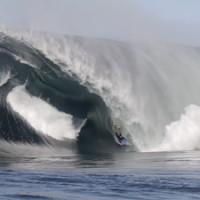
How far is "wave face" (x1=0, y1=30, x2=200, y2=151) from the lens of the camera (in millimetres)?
23266

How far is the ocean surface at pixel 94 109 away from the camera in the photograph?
53.8 ft

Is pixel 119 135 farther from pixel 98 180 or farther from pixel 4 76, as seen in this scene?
pixel 98 180

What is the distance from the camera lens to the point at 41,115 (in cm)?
2348

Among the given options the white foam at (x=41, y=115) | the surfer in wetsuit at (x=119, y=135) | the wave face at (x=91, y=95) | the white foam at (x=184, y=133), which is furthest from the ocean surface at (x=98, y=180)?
the white foam at (x=184, y=133)

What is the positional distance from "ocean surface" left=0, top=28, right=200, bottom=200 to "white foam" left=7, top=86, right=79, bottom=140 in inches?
1.4

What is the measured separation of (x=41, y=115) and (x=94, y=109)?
254 centimetres

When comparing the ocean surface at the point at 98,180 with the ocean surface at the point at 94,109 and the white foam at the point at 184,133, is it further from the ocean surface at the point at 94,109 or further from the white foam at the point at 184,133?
the white foam at the point at 184,133

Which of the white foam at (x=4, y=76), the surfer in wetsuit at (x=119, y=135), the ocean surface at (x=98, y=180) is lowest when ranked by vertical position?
the ocean surface at (x=98, y=180)

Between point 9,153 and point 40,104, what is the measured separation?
14.5ft

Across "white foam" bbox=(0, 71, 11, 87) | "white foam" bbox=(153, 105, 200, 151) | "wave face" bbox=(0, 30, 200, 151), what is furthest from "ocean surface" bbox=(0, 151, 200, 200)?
"white foam" bbox=(153, 105, 200, 151)

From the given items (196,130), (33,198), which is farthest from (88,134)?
(33,198)

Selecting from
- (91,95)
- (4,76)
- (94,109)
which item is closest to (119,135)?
(94,109)

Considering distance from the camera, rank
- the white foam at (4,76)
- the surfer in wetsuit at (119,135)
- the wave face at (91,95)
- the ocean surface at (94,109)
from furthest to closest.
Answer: the surfer in wetsuit at (119,135), the white foam at (4,76), the wave face at (91,95), the ocean surface at (94,109)

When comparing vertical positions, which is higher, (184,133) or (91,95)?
(91,95)
